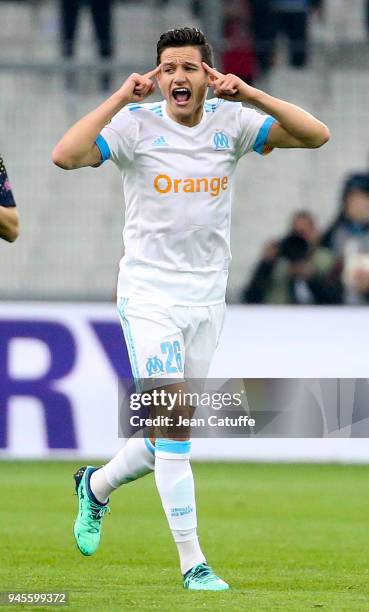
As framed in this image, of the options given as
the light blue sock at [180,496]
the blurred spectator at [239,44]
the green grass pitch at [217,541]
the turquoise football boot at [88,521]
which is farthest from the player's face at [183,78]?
the blurred spectator at [239,44]

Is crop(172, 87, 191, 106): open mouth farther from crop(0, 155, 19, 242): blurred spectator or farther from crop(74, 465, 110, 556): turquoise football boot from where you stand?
crop(74, 465, 110, 556): turquoise football boot

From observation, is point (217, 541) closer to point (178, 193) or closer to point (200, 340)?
point (200, 340)

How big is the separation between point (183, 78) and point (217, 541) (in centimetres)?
306

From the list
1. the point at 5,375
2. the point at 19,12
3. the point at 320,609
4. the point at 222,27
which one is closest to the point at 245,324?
the point at 5,375

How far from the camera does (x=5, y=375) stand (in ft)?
42.0

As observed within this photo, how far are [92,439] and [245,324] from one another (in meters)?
1.81

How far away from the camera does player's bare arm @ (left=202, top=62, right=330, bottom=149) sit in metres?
6.44

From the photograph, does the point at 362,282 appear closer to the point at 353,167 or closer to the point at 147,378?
the point at 353,167

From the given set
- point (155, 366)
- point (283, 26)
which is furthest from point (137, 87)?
point (283, 26)

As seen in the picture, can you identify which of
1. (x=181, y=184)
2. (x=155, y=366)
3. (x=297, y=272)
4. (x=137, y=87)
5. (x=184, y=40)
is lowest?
(x=297, y=272)

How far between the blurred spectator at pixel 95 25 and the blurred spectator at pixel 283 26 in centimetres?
154

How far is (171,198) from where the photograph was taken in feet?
21.6

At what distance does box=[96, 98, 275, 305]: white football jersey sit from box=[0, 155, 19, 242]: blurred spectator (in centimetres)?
66

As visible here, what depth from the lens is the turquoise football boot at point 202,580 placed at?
6.20 m
